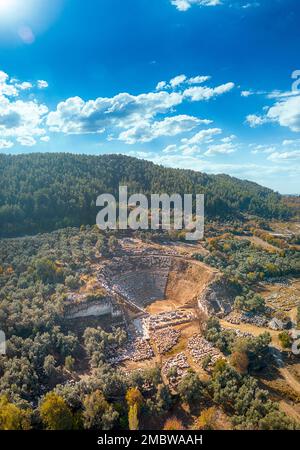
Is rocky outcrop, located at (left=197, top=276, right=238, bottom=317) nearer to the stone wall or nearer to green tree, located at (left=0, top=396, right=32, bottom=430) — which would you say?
the stone wall

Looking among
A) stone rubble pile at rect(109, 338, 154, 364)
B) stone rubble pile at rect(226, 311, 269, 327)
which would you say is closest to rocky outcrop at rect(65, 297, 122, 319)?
stone rubble pile at rect(109, 338, 154, 364)

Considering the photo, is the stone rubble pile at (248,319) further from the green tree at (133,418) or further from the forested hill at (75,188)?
the forested hill at (75,188)

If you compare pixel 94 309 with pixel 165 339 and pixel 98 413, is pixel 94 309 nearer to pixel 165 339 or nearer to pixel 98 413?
pixel 165 339

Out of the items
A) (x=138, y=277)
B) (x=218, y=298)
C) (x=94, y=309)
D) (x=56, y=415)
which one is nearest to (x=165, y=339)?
(x=94, y=309)

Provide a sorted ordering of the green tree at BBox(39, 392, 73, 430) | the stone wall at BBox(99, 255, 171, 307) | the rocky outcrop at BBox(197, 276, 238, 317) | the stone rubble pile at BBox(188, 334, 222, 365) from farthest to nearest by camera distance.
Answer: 1. the stone wall at BBox(99, 255, 171, 307)
2. the rocky outcrop at BBox(197, 276, 238, 317)
3. the stone rubble pile at BBox(188, 334, 222, 365)
4. the green tree at BBox(39, 392, 73, 430)

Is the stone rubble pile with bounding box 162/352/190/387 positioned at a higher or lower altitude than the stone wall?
lower

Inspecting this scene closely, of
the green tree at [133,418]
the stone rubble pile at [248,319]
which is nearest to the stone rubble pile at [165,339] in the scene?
the stone rubble pile at [248,319]
